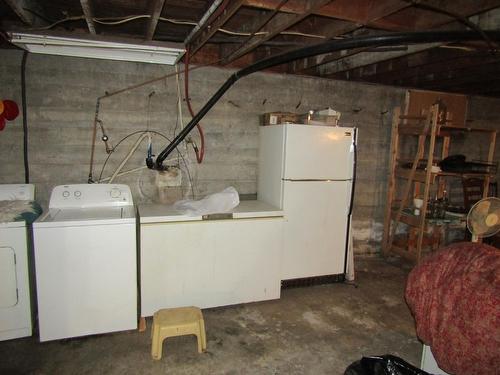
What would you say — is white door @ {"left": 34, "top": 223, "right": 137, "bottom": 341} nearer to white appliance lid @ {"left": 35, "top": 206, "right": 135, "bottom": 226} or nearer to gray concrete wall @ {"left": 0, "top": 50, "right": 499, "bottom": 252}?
white appliance lid @ {"left": 35, "top": 206, "right": 135, "bottom": 226}

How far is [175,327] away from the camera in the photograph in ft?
7.13

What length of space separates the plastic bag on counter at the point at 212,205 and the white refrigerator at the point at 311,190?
0.51 m

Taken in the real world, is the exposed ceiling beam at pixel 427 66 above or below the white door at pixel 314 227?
above

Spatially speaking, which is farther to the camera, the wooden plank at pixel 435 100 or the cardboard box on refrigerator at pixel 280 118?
the wooden plank at pixel 435 100

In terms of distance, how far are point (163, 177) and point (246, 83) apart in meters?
1.36

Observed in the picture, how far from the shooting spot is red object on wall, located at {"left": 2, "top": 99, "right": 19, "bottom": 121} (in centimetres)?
268

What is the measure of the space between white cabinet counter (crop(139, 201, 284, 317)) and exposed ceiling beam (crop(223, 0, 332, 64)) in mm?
1416

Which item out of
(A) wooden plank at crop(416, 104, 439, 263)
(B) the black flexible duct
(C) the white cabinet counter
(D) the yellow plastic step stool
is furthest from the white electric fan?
(B) the black flexible duct

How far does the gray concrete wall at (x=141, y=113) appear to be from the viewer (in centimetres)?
289

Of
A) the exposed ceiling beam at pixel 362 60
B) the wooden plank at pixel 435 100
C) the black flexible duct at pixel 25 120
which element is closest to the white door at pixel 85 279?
the black flexible duct at pixel 25 120

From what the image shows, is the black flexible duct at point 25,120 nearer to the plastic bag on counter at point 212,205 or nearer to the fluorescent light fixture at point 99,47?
the fluorescent light fixture at point 99,47

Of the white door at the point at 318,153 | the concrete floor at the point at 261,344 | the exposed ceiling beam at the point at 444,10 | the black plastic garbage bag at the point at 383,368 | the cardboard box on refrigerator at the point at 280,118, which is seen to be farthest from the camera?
the cardboard box on refrigerator at the point at 280,118

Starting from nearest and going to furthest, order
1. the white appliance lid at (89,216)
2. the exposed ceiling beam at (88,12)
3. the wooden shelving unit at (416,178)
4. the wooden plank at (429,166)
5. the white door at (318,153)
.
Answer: the exposed ceiling beam at (88,12)
the white appliance lid at (89,216)
the white door at (318,153)
the wooden plank at (429,166)
the wooden shelving unit at (416,178)

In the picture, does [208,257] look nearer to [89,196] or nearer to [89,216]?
[89,216]
